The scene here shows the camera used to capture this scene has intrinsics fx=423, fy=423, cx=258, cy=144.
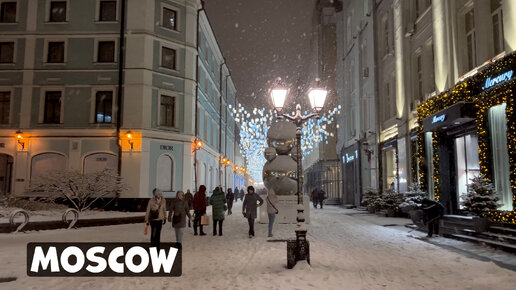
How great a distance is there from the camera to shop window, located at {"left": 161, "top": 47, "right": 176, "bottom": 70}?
28.8m

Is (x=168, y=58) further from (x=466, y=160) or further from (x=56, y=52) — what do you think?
(x=466, y=160)

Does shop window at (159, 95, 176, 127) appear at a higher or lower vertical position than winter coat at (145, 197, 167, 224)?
higher

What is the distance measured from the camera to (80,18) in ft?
92.1

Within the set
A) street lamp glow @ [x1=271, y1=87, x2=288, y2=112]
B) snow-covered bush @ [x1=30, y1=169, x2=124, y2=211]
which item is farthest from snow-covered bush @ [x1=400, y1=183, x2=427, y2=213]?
snow-covered bush @ [x1=30, y1=169, x2=124, y2=211]

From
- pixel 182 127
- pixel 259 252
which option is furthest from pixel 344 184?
pixel 259 252

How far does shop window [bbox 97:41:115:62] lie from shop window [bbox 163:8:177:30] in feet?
12.6

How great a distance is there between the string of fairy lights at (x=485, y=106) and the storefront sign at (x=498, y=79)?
0.36ft

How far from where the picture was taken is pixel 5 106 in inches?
1093

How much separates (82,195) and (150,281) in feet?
55.5

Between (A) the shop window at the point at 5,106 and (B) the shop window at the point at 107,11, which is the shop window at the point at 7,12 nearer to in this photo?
(A) the shop window at the point at 5,106

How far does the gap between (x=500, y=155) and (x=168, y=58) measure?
22.0m

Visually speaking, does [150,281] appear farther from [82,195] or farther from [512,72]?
[82,195]

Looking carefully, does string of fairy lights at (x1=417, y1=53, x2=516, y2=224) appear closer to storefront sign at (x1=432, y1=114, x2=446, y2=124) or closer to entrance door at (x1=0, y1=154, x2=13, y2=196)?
storefront sign at (x1=432, y1=114, x2=446, y2=124)

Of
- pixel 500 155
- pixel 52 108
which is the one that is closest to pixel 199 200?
pixel 500 155
